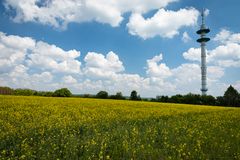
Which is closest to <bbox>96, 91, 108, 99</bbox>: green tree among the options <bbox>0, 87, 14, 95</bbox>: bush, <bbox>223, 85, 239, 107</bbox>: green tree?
<bbox>0, 87, 14, 95</bbox>: bush

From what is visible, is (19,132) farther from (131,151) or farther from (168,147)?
(168,147)

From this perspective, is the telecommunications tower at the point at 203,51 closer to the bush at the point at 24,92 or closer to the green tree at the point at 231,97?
the green tree at the point at 231,97

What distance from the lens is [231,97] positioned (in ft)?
302

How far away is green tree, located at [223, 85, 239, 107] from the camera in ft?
293

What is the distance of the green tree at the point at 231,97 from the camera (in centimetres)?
8941

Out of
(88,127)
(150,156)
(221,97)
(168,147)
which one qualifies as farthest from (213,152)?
(221,97)

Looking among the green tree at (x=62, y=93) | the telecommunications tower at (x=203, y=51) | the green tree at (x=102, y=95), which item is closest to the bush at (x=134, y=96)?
the green tree at (x=102, y=95)

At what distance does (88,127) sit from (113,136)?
9.28ft

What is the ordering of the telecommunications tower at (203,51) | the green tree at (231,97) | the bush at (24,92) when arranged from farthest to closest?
the telecommunications tower at (203,51) < the green tree at (231,97) < the bush at (24,92)

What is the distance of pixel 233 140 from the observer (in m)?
12.0

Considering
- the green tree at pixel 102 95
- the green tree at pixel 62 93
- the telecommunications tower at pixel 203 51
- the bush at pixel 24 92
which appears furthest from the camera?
the telecommunications tower at pixel 203 51

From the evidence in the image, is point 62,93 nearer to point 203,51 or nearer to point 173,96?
point 173,96

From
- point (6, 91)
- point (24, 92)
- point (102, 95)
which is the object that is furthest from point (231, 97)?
point (6, 91)

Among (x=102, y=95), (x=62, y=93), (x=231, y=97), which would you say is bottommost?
(x=62, y=93)
